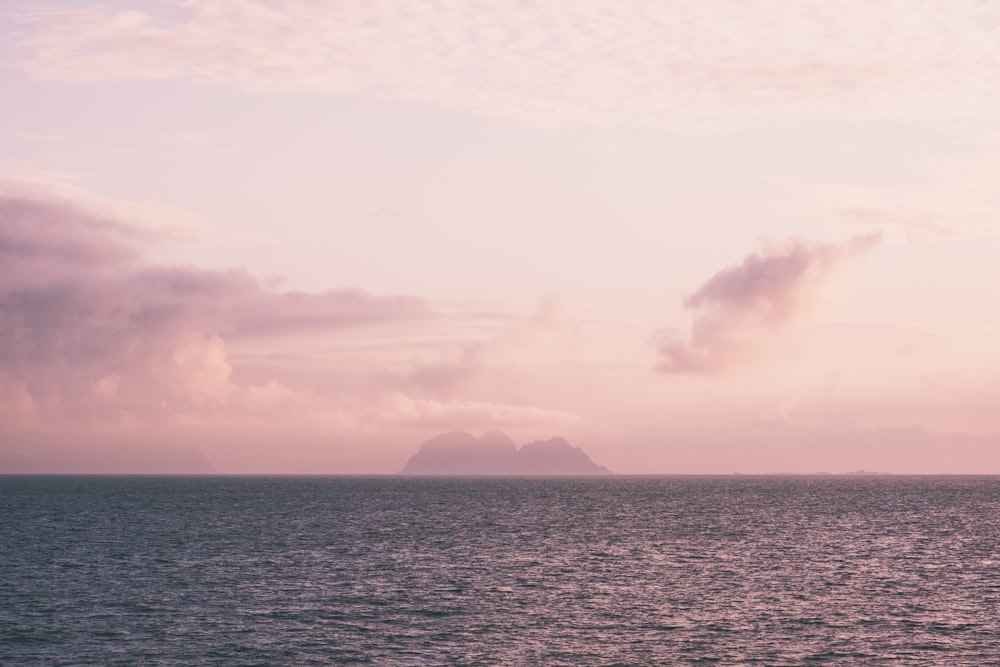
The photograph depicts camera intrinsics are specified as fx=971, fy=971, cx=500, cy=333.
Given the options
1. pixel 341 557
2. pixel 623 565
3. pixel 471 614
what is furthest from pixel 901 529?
pixel 471 614

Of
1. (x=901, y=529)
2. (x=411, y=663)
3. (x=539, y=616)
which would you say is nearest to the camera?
(x=411, y=663)

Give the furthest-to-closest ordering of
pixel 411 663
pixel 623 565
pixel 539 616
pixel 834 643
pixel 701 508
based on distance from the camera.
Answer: pixel 701 508 < pixel 623 565 < pixel 539 616 < pixel 834 643 < pixel 411 663

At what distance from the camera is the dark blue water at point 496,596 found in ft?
196

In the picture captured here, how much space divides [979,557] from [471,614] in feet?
216

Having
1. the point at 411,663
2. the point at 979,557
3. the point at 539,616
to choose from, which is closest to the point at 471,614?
the point at 539,616

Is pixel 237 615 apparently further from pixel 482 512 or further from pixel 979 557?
pixel 482 512

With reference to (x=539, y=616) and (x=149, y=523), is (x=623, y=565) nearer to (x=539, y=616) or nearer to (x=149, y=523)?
(x=539, y=616)

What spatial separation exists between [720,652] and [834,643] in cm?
842

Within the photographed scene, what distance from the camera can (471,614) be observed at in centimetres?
7056

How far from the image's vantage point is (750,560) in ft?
334

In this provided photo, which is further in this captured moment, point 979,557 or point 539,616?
point 979,557

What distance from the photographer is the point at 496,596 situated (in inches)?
3073

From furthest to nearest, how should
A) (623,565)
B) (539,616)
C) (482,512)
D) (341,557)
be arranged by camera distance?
1. (482,512)
2. (341,557)
3. (623,565)
4. (539,616)

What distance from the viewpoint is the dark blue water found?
59.8m
